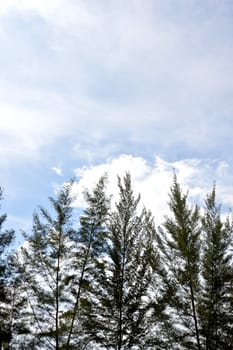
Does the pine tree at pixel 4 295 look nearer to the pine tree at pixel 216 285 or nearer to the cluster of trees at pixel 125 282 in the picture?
the cluster of trees at pixel 125 282

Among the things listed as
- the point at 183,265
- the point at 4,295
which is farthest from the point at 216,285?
the point at 4,295

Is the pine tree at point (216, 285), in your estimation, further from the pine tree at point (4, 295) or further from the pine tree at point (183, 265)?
the pine tree at point (4, 295)

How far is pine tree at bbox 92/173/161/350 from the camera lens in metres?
12.5

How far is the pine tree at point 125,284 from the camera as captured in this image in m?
12.5

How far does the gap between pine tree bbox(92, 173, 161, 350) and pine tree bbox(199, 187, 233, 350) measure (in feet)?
6.55

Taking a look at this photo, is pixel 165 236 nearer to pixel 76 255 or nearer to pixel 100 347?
pixel 76 255

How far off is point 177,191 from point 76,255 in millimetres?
5155

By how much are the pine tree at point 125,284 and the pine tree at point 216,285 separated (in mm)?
1995

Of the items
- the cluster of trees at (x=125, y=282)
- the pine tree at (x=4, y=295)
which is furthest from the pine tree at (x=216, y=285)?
the pine tree at (x=4, y=295)

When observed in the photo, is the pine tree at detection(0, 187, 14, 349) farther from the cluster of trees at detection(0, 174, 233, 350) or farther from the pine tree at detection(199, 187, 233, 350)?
the pine tree at detection(199, 187, 233, 350)

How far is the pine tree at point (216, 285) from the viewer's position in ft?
40.7

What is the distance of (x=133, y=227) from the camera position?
14531 mm

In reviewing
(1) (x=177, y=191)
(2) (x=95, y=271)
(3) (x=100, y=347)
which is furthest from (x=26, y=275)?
(1) (x=177, y=191)

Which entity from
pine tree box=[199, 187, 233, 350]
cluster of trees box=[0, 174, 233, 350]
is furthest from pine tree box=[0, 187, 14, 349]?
pine tree box=[199, 187, 233, 350]
